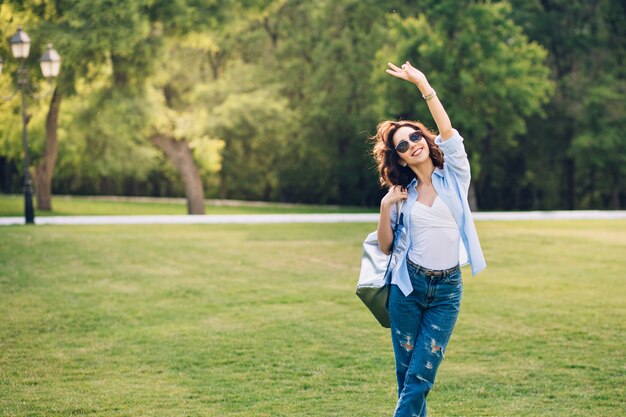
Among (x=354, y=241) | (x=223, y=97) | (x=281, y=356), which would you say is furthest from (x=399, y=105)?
(x=281, y=356)

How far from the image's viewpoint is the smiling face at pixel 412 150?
17.7ft

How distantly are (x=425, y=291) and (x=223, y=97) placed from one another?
34.5 metres

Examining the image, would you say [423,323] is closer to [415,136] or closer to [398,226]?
[398,226]

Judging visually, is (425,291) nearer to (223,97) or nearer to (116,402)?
(116,402)

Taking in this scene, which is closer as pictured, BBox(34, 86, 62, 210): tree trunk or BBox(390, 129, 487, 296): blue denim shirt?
BBox(390, 129, 487, 296): blue denim shirt

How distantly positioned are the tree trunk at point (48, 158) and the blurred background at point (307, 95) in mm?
67

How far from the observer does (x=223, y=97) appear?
3916cm

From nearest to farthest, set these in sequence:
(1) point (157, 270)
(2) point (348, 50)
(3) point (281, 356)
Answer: (3) point (281, 356) < (1) point (157, 270) < (2) point (348, 50)

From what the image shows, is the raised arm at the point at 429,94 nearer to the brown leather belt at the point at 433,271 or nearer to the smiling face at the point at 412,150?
the smiling face at the point at 412,150

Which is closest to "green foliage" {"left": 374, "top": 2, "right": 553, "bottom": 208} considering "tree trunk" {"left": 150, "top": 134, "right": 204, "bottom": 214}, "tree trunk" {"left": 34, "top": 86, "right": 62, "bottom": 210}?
"tree trunk" {"left": 150, "top": 134, "right": 204, "bottom": 214}

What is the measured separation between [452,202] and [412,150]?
14.2 inches

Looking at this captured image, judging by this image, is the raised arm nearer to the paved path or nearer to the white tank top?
the white tank top

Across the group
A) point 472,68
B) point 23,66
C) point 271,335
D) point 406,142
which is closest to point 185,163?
point 23,66

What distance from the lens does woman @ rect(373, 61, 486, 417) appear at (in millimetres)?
5297
